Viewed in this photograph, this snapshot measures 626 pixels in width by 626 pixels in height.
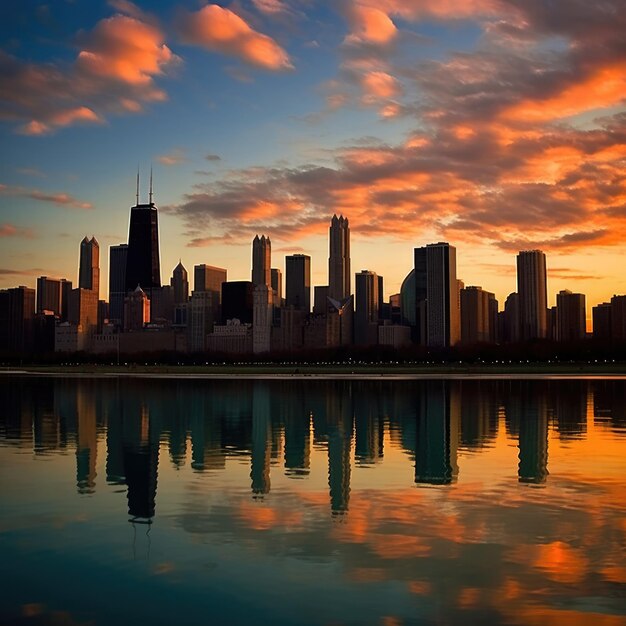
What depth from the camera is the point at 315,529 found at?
19.7 meters

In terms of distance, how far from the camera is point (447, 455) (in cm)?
3312

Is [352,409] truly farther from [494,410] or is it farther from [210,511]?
[210,511]

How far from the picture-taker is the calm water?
14.2 metres

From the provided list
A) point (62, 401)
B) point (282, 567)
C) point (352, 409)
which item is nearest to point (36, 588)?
point (282, 567)

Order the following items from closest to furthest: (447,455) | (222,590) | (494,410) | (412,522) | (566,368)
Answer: (222,590) < (412,522) < (447,455) < (494,410) < (566,368)

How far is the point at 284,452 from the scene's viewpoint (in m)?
34.6

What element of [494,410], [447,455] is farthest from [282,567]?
[494,410]

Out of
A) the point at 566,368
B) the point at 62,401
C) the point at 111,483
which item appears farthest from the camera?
the point at 566,368

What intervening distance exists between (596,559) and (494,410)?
43069mm

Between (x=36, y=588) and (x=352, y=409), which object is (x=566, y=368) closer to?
(x=352, y=409)

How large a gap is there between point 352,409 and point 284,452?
2712 centimetres

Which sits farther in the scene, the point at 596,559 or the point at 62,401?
the point at 62,401

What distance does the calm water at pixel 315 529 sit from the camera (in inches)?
559

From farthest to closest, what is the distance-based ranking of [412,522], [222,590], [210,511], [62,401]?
[62,401] → [210,511] → [412,522] → [222,590]
